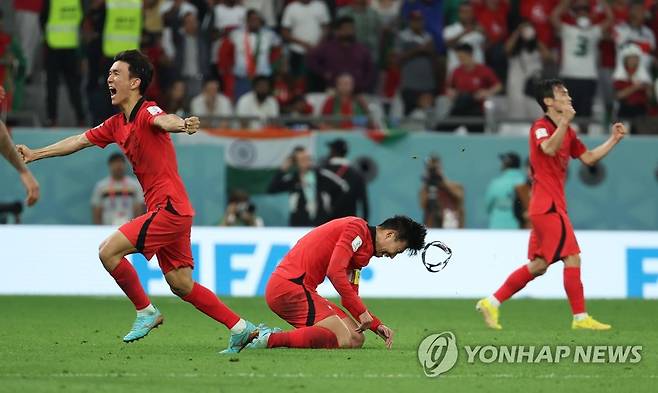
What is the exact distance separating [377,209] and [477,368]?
11366 millimetres

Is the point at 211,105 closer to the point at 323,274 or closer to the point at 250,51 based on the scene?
the point at 250,51

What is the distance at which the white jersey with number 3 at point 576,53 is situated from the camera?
2241 centimetres

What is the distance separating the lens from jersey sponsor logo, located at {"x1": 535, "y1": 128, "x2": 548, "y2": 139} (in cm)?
1369

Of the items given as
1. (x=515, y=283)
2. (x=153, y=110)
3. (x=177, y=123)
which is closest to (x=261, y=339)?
(x=177, y=123)

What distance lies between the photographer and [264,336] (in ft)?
36.6

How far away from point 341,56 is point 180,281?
1112 centimetres

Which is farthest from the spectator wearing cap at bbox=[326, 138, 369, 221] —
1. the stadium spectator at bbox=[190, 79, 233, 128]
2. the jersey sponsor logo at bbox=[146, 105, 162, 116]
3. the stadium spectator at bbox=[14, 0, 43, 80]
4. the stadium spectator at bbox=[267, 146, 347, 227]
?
the jersey sponsor logo at bbox=[146, 105, 162, 116]

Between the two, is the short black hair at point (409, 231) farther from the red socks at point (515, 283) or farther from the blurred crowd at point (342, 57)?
the blurred crowd at point (342, 57)

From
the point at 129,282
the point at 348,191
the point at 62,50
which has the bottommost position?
the point at 348,191

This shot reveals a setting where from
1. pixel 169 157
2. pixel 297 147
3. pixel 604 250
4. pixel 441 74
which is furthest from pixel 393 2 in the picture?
pixel 169 157

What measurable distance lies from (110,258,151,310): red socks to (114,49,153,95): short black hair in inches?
52.4

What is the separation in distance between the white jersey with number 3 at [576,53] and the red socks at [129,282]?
12120 millimetres

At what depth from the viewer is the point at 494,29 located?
23.0 m

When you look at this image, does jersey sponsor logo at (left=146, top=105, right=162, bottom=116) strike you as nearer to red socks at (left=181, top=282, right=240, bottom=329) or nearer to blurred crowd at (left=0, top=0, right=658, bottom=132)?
red socks at (left=181, top=282, right=240, bottom=329)
